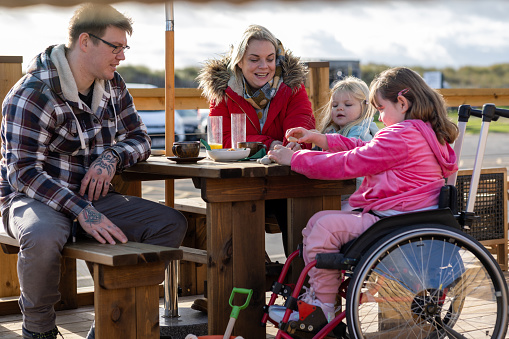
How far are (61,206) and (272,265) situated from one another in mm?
885

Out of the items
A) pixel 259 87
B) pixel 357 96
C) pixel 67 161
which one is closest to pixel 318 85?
pixel 357 96

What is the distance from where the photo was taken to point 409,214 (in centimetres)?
198

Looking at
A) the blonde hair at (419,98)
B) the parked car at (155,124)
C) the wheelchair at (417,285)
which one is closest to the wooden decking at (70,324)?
the wheelchair at (417,285)

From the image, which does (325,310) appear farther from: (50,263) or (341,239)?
(50,263)

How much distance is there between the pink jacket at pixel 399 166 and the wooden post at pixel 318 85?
1.75m

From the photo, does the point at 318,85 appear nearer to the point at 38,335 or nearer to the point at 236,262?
the point at 236,262

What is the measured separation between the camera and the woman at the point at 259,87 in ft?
9.59

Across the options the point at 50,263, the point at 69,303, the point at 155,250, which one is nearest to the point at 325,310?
the point at 155,250

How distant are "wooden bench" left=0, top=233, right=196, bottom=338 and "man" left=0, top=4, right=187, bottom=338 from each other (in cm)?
11

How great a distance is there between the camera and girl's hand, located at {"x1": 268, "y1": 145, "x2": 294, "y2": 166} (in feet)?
7.37

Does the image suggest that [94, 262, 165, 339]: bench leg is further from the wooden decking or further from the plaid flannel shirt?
the wooden decking

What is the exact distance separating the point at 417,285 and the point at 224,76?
143 centimetres

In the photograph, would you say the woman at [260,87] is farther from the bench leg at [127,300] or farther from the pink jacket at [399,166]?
the bench leg at [127,300]

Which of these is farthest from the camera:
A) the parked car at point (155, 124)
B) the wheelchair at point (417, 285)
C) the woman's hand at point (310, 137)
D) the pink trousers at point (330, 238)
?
the parked car at point (155, 124)
